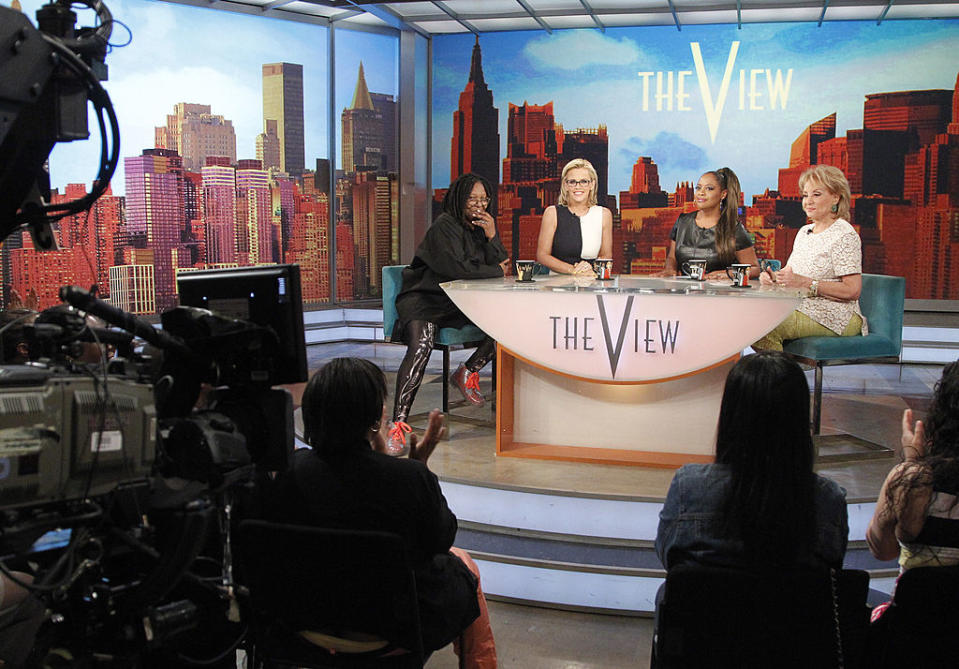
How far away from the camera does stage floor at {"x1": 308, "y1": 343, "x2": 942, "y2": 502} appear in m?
3.06

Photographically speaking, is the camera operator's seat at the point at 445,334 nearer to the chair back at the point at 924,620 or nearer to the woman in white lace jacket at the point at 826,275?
the woman in white lace jacket at the point at 826,275

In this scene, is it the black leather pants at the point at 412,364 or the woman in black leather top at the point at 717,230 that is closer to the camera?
the black leather pants at the point at 412,364

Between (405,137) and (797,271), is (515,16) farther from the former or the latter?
(797,271)

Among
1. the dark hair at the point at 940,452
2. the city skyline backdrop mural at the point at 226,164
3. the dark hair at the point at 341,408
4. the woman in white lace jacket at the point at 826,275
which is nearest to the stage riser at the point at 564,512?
the woman in white lace jacket at the point at 826,275

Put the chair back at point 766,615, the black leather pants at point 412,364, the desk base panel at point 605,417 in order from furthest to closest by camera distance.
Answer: the black leather pants at point 412,364
the desk base panel at point 605,417
the chair back at point 766,615

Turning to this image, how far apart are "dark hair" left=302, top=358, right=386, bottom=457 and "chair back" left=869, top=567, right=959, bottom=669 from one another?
1053 mm

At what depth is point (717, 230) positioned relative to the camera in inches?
158

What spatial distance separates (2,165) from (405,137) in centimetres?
594

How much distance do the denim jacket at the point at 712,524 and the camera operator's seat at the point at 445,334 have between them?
235 cm

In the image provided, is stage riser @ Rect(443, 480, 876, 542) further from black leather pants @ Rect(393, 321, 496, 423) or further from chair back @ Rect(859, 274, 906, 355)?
chair back @ Rect(859, 274, 906, 355)

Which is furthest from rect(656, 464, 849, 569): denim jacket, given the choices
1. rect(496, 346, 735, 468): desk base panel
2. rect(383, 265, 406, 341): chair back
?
rect(383, 265, 406, 341): chair back

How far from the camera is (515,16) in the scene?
657cm

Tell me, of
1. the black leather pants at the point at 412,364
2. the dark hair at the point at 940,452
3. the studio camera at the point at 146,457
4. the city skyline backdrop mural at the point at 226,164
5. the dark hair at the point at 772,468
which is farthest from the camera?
the city skyline backdrop mural at the point at 226,164

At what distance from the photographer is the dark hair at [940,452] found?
1.65 meters
